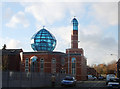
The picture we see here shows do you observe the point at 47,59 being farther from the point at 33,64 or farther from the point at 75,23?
the point at 75,23

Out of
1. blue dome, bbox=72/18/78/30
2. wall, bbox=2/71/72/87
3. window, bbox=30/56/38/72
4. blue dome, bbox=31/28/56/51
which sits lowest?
wall, bbox=2/71/72/87

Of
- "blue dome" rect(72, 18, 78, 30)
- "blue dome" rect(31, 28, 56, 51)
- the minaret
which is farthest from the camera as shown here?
the minaret

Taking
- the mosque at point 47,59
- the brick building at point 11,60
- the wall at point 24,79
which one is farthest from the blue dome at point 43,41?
the wall at point 24,79

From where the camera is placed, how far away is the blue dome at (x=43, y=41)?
78625 mm

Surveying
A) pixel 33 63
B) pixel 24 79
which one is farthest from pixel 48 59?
pixel 24 79

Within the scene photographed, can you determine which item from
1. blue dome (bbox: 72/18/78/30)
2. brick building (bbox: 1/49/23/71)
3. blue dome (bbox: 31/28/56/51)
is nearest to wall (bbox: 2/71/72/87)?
brick building (bbox: 1/49/23/71)

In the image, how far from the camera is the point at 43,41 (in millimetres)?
78375

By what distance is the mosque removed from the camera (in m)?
74.9

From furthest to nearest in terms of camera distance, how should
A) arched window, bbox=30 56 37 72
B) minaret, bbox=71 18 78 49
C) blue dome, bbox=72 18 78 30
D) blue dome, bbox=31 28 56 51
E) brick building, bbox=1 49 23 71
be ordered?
1. minaret, bbox=71 18 78 49
2. blue dome, bbox=72 18 78 30
3. blue dome, bbox=31 28 56 51
4. arched window, bbox=30 56 37 72
5. brick building, bbox=1 49 23 71

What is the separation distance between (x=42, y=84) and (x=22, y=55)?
45.0m

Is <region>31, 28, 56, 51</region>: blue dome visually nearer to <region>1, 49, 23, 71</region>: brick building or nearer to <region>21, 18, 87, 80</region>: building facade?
<region>21, 18, 87, 80</region>: building facade

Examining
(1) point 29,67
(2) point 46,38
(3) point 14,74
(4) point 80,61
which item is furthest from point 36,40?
(3) point 14,74

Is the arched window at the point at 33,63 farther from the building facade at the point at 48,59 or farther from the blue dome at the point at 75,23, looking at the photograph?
the blue dome at the point at 75,23

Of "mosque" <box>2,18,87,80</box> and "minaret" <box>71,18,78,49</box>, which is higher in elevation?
"minaret" <box>71,18,78,49</box>
